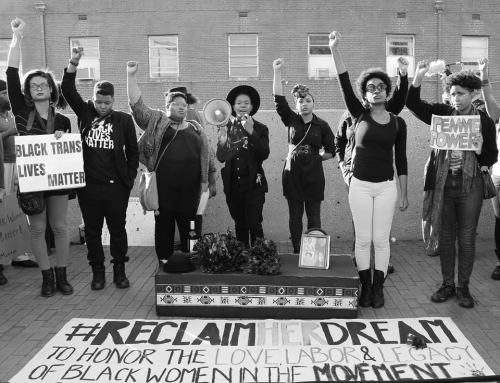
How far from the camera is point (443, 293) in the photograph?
15.5ft

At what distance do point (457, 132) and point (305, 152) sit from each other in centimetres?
159

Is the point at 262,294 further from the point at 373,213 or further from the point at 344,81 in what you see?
the point at 344,81

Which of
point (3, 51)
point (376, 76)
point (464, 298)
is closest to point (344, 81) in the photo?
point (376, 76)

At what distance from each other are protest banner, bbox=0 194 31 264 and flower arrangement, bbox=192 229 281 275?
8.26 ft

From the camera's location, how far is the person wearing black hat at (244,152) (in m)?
5.20

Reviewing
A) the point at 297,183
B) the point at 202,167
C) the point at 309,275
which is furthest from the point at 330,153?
the point at 309,275

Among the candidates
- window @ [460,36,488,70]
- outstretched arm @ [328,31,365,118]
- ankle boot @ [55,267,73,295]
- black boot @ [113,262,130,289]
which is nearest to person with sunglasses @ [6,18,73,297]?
ankle boot @ [55,267,73,295]

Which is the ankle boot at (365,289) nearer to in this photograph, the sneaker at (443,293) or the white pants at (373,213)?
the white pants at (373,213)

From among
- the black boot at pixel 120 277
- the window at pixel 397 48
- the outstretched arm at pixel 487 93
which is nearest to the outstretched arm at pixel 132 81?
the black boot at pixel 120 277

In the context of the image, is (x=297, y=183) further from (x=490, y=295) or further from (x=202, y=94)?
(x=202, y=94)

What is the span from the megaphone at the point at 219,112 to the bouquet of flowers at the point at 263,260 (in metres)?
1.29

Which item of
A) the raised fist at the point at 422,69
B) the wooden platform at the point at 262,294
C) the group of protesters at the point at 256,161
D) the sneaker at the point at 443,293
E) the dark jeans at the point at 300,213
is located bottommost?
the sneaker at the point at 443,293

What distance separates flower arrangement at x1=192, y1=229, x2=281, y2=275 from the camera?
14.1ft

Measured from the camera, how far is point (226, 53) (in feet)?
65.1
